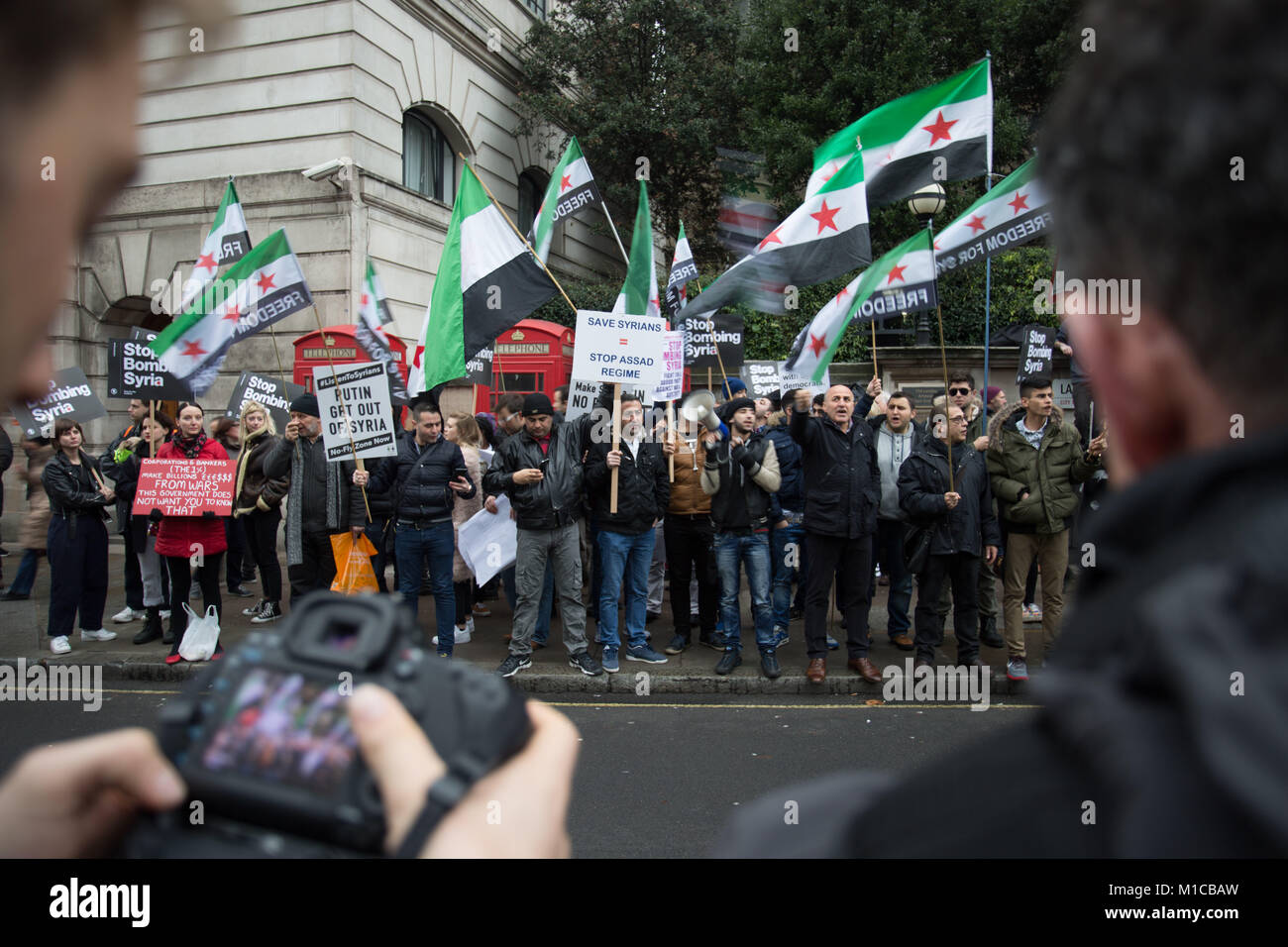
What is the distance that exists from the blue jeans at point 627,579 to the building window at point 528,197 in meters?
A: 15.1

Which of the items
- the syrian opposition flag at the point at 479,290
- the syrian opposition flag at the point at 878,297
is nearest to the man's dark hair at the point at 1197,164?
the syrian opposition flag at the point at 878,297

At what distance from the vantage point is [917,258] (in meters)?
7.19

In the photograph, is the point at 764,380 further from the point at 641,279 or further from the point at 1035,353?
the point at 641,279

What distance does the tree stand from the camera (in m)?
19.8

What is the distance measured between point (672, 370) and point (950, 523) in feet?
9.90

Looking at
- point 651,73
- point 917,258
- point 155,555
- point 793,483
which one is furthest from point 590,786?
point 651,73

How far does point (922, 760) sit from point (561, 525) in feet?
11.7

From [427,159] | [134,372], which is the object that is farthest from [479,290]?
[427,159]

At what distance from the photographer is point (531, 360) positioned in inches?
595

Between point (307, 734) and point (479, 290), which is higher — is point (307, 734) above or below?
below

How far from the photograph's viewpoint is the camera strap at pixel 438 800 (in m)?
0.77

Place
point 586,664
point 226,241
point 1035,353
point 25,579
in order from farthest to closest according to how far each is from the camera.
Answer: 1. point 25,579
2. point 1035,353
3. point 226,241
4. point 586,664

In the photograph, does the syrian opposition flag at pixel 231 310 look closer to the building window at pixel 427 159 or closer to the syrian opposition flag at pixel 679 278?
the syrian opposition flag at pixel 679 278

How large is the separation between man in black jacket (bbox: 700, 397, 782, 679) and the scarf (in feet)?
15.9
